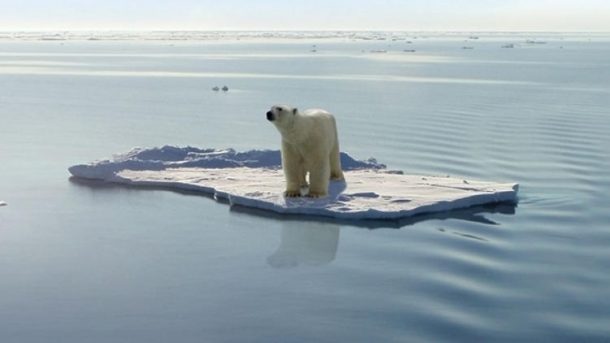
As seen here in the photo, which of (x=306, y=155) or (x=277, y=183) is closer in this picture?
(x=306, y=155)

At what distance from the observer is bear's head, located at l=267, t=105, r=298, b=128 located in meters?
8.36

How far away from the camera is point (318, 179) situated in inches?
348

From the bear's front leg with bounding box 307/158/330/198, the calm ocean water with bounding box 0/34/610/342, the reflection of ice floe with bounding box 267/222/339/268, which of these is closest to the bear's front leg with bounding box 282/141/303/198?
the bear's front leg with bounding box 307/158/330/198

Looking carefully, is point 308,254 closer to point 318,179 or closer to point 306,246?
point 306,246

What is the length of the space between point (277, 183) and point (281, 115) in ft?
4.46

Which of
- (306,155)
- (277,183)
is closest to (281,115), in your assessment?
(306,155)

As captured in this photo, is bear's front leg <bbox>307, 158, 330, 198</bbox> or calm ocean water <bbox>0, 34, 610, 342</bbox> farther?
bear's front leg <bbox>307, 158, 330, 198</bbox>

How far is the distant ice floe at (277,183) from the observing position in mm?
8414

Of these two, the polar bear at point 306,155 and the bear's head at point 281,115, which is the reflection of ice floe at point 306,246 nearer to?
the polar bear at point 306,155

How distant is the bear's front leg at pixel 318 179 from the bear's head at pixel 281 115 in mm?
571

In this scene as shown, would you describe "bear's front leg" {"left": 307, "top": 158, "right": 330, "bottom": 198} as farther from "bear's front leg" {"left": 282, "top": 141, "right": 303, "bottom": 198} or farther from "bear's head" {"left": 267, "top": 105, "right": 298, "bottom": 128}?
"bear's head" {"left": 267, "top": 105, "right": 298, "bottom": 128}

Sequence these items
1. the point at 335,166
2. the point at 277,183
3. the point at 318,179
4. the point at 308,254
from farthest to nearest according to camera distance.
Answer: the point at 335,166
the point at 277,183
the point at 318,179
the point at 308,254

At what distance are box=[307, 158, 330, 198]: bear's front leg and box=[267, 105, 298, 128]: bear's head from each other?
1.87ft

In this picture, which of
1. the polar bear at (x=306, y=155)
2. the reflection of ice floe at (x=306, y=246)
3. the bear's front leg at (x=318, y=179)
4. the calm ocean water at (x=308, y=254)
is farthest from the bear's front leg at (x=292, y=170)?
the reflection of ice floe at (x=306, y=246)
